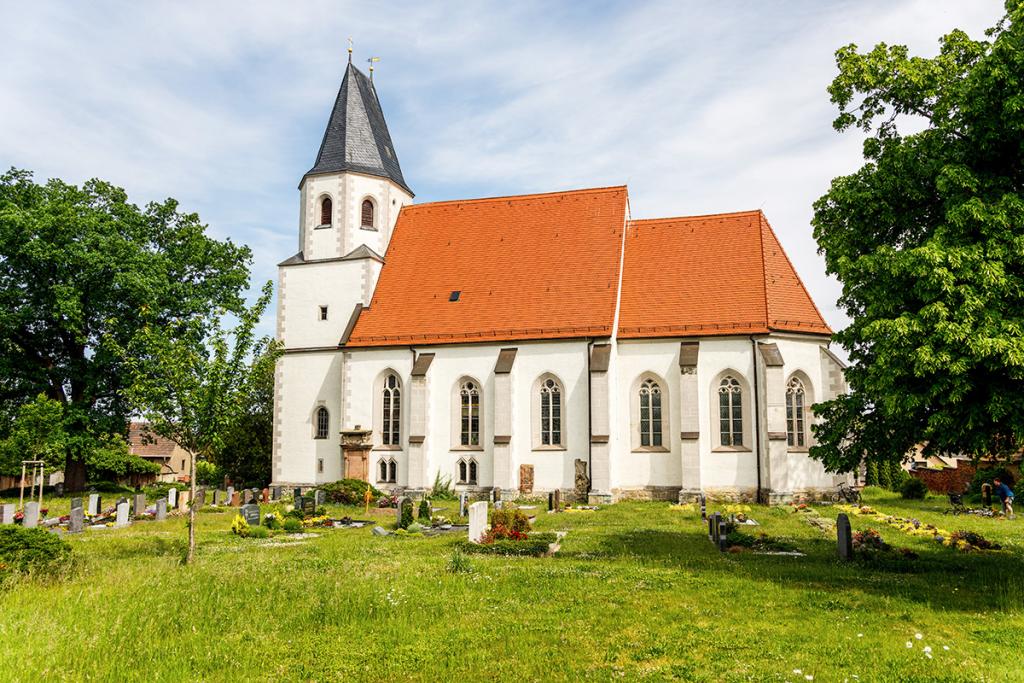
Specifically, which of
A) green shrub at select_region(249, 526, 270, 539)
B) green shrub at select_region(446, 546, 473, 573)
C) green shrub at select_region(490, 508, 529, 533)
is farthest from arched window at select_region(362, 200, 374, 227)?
green shrub at select_region(446, 546, 473, 573)

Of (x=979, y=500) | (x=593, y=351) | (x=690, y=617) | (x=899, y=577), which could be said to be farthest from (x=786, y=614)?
(x=979, y=500)

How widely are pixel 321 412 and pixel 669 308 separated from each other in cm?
1433

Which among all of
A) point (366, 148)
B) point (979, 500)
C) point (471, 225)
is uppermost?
point (366, 148)

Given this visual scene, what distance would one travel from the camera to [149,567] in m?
13.0

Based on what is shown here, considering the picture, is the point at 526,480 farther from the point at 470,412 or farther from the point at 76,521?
the point at 76,521

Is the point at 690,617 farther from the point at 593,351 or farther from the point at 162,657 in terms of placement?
the point at 593,351

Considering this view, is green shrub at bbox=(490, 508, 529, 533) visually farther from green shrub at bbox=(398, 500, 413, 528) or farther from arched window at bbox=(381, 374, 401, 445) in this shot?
arched window at bbox=(381, 374, 401, 445)

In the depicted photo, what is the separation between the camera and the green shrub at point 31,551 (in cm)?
1133

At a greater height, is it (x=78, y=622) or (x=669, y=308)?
(x=669, y=308)

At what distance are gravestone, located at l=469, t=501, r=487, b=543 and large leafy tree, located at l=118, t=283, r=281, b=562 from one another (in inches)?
217

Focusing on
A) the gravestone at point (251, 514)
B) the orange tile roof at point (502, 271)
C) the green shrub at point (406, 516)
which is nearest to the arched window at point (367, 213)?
the orange tile roof at point (502, 271)

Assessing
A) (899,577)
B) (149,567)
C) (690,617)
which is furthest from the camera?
(149,567)

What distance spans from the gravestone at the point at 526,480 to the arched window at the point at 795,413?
904 cm

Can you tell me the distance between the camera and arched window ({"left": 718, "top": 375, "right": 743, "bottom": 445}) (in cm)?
2619
